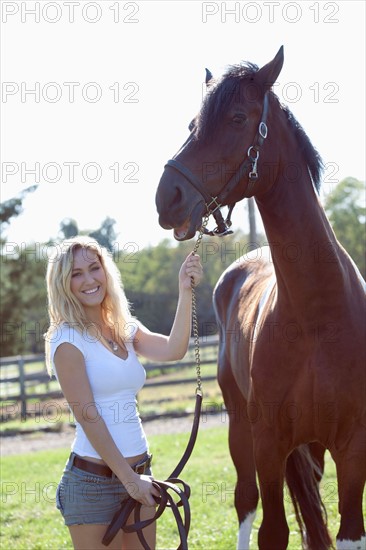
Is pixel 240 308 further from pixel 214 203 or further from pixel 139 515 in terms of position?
pixel 139 515

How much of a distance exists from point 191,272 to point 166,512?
3.33 m

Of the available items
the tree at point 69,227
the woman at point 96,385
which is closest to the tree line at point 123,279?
the tree at point 69,227

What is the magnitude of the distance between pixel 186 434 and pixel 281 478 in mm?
7106

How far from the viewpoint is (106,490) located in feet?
8.75

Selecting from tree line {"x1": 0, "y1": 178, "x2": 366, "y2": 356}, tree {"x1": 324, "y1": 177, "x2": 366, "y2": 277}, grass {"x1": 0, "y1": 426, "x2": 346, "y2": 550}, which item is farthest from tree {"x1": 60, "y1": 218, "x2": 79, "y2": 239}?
tree {"x1": 324, "y1": 177, "x2": 366, "y2": 277}

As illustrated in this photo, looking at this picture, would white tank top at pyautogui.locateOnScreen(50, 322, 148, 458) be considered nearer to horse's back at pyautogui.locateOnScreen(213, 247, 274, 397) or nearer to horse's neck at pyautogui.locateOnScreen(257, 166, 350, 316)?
horse's neck at pyautogui.locateOnScreen(257, 166, 350, 316)

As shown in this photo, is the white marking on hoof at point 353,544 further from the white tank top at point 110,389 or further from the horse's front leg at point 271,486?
the white tank top at point 110,389

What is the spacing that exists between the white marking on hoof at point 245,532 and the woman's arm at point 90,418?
1775 millimetres

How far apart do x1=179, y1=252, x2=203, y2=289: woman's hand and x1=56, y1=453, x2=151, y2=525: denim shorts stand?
0.90 meters

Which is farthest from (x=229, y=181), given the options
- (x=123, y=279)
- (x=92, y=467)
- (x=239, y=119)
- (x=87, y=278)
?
(x=123, y=279)

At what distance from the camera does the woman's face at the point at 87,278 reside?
2840mm

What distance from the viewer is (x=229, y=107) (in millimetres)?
2875

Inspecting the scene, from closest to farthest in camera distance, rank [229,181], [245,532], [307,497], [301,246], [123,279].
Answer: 1. [229,181]
2. [301,246]
3. [307,497]
4. [245,532]
5. [123,279]

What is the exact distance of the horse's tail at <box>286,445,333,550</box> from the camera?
392 cm
